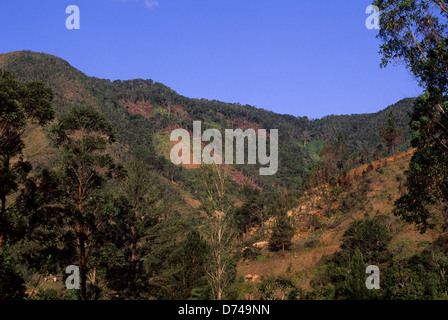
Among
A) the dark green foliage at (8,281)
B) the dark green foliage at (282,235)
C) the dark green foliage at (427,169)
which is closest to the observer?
the dark green foliage at (8,281)

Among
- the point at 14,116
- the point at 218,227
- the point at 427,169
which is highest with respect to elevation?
the point at 14,116

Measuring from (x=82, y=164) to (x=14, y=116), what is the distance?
248 inches

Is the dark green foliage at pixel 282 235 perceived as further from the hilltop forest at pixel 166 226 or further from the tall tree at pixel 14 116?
the tall tree at pixel 14 116

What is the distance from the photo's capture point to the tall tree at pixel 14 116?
589 inches

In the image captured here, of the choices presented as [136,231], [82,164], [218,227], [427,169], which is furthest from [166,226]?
[427,169]

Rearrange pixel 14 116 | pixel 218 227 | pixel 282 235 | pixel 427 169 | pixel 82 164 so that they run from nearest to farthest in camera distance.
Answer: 1. pixel 427 169
2. pixel 14 116
3. pixel 218 227
4. pixel 82 164
5. pixel 282 235

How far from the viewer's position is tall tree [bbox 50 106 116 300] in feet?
66.9

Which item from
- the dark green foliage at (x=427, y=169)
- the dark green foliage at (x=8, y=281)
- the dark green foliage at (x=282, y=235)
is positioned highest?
the dark green foliage at (x=427, y=169)

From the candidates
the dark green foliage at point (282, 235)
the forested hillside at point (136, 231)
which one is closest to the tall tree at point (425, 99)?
the forested hillside at point (136, 231)

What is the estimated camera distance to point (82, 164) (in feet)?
68.0

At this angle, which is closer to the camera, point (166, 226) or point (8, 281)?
point (8, 281)

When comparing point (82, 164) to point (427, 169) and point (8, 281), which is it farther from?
point (427, 169)

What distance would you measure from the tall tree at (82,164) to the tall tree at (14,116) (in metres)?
2.18
